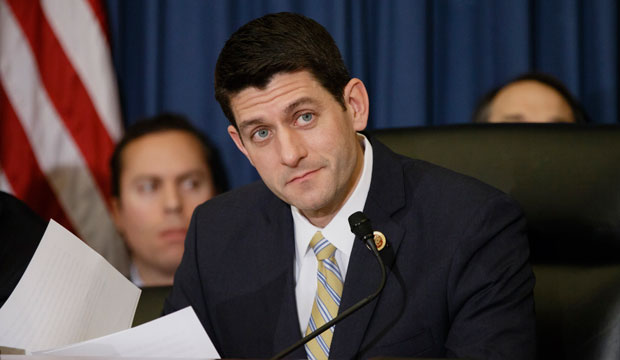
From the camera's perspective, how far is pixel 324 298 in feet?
5.06

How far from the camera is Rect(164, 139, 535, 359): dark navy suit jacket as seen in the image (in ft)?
4.64

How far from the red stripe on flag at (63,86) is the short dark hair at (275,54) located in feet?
5.18

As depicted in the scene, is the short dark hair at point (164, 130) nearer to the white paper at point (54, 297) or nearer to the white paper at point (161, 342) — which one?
the white paper at point (54, 297)

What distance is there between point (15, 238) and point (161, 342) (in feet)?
3.35

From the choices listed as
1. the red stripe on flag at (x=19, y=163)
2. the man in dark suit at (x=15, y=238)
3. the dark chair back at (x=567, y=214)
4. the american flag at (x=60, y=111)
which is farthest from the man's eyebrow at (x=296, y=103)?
the red stripe on flag at (x=19, y=163)

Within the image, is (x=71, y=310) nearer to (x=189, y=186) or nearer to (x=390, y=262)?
(x=390, y=262)

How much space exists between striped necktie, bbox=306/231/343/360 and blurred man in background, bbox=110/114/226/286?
136cm

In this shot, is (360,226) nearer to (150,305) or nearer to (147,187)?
(150,305)

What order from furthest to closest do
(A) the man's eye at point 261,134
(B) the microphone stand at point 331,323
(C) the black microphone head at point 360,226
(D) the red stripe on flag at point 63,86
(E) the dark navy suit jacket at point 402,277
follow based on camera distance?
(D) the red stripe on flag at point 63,86
(A) the man's eye at point 261,134
(E) the dark navy suit jacket at point 402,277
(C) the black microphone head at point 360,226
(B) the microphone stand at point 331,323

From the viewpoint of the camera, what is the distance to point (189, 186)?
2.89m

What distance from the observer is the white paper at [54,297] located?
4.13 feet

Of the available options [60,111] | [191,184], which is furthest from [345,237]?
[60,111]

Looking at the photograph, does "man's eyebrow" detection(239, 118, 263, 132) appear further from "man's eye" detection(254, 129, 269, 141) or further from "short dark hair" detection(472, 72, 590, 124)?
"short dark hair" detection(472, 72, 590, 124)

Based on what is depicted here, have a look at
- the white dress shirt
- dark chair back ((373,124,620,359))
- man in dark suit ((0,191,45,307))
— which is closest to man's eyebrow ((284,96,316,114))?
the white dress shirt
